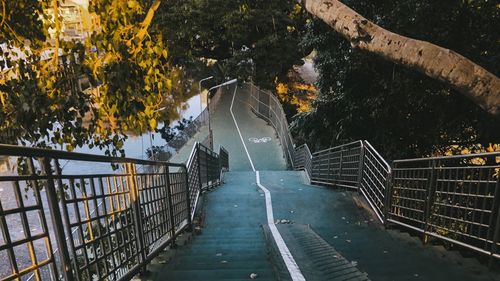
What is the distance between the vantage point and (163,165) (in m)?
4.16

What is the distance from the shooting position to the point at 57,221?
2027mm

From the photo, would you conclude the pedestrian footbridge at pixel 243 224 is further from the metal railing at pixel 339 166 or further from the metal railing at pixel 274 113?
the metal railing at pixel 274 113

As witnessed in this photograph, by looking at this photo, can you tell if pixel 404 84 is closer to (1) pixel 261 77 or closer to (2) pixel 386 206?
(2) pixel 386 206

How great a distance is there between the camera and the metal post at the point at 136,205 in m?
3.12

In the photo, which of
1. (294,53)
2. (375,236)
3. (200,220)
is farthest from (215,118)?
(375,236)

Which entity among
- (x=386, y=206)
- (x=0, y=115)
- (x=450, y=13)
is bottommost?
(x=386, y=206)

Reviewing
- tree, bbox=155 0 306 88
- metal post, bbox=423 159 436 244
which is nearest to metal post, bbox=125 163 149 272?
metal post, bbox=423 159 436 244

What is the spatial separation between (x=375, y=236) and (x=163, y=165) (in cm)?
311

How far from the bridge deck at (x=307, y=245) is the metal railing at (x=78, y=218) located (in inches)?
18.7

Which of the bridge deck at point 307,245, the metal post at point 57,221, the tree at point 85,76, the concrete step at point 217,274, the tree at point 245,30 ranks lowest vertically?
the bridge deck at point 307,245

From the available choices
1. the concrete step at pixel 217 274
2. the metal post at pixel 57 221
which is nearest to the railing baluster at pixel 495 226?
the concrete step at pixel 217 274

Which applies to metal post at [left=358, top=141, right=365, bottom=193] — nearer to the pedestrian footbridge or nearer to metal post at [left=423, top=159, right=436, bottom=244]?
the pedestrian footbridge

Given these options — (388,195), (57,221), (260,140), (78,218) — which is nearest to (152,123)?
(78,218)

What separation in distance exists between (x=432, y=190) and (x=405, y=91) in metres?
3.15
